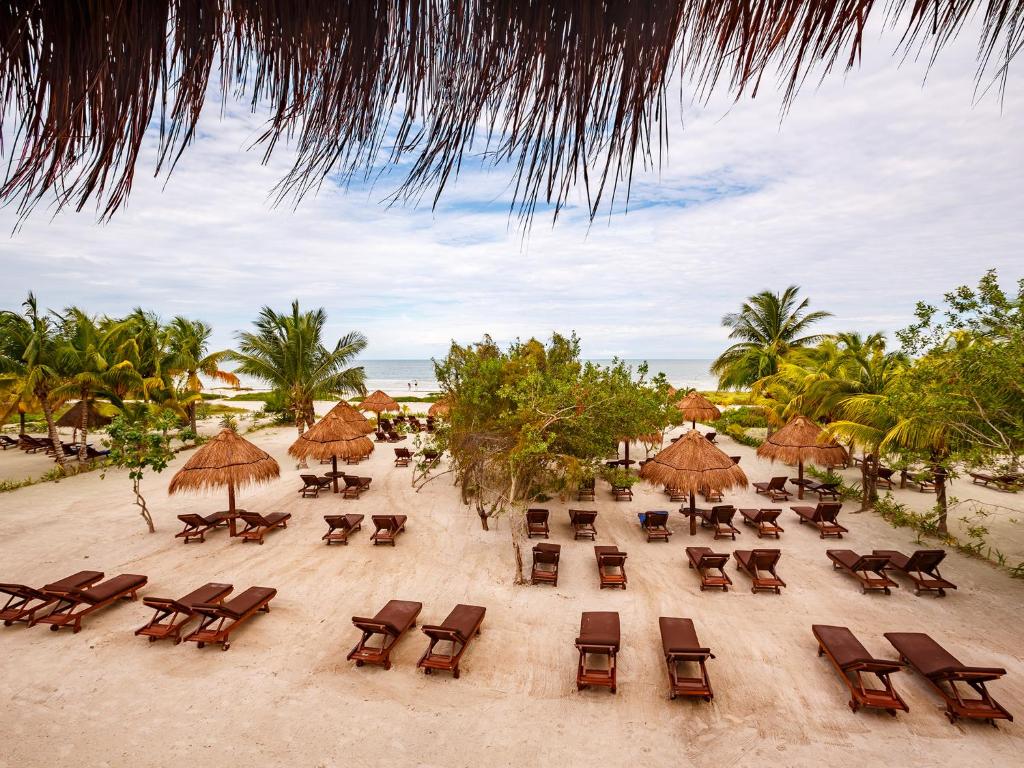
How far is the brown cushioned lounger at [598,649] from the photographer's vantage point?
230 inches

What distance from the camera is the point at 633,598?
8.09m

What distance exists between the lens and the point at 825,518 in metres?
11.1

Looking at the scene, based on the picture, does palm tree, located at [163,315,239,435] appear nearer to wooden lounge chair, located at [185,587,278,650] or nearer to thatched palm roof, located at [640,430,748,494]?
wooden lounge chair, located at [185,587,278,650]

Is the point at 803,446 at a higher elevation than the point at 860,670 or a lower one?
higher

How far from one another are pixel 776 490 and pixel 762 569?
18.6ft

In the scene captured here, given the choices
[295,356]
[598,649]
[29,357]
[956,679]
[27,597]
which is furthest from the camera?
[295,356]

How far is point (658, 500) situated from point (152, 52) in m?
14.2

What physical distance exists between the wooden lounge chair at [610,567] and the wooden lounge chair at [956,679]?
12.7ft

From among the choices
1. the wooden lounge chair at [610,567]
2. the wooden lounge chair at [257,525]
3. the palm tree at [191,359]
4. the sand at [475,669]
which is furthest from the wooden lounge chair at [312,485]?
the wooden lounge chair at [610,567]

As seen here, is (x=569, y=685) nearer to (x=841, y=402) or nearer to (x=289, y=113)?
(x=289, y=113)

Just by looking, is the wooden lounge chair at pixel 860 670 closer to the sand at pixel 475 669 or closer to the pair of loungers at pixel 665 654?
the sand at pixel 475 669

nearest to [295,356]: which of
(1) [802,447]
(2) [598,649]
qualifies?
(2) [598,649]

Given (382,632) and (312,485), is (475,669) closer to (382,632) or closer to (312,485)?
(382,632)

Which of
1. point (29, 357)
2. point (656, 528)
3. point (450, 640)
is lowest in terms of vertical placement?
point (656, 528)
